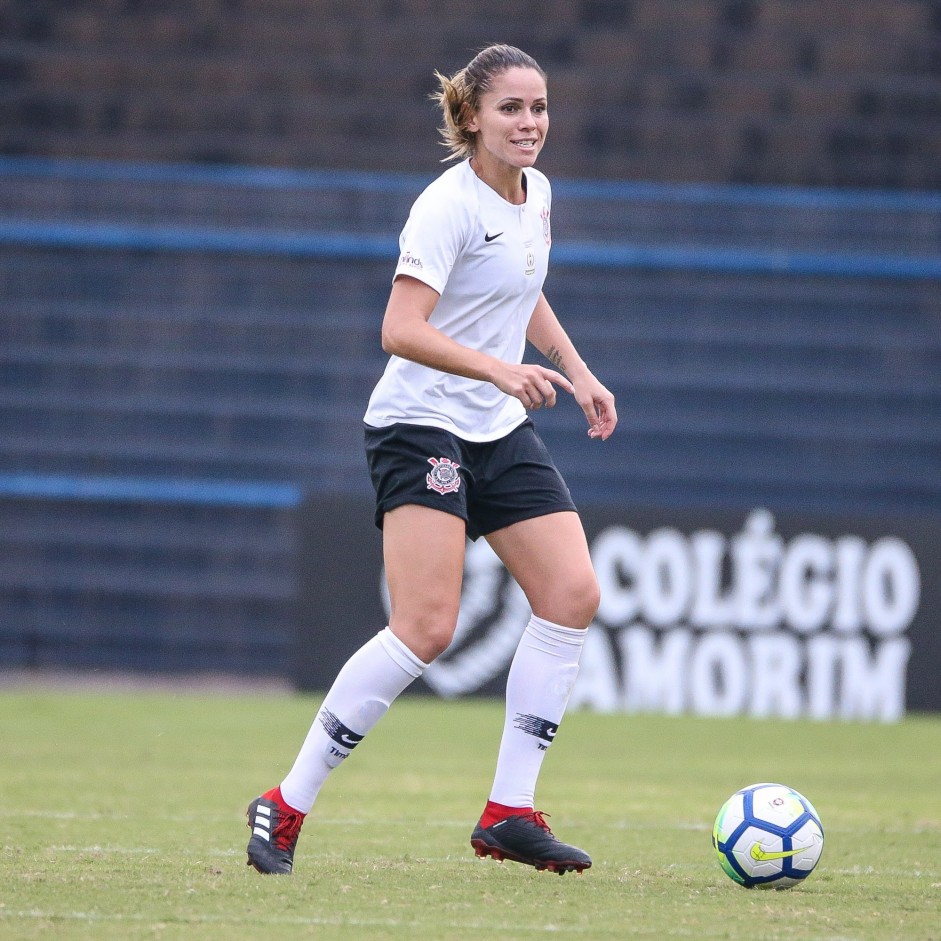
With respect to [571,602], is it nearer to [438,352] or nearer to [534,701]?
[534,701]

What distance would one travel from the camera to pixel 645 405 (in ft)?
39.3

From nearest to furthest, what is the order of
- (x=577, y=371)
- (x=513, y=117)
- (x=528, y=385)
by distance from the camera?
(x=528, y=385), (x=513, y=117), (x=577, y=371)

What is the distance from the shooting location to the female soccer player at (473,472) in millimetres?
4113

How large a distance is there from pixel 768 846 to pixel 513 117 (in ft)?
6.03

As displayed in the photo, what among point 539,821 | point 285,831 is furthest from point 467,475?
point 285,831

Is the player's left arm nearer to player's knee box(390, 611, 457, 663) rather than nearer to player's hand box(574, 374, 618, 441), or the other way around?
player's hand box(574, 374, 618, 441)

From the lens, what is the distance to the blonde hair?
4.26 meters

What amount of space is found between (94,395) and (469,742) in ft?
16.1

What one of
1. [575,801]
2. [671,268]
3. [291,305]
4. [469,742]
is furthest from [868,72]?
[575,801]

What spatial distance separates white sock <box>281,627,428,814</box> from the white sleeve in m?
0.86

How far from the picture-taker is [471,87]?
4.29 meters

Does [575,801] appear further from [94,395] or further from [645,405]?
[94,395]

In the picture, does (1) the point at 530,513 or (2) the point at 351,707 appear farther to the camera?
(1) the point at 530,513

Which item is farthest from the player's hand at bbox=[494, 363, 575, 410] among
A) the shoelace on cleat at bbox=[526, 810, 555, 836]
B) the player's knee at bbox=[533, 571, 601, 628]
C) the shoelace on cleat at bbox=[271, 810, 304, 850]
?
the shoelace on cleat at bbox=[271, 810, 304, 850]
